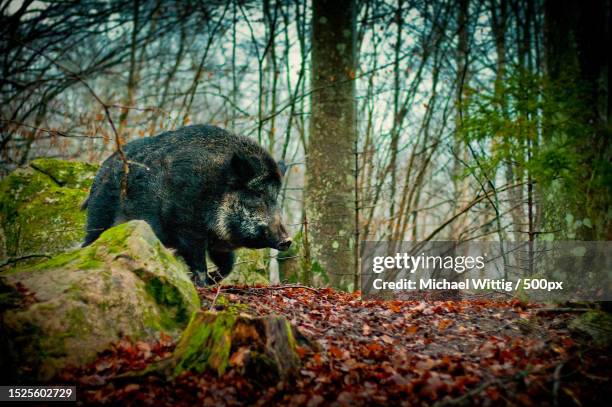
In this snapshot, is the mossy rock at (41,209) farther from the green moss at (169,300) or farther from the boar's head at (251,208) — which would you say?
the green moss at (169,300)

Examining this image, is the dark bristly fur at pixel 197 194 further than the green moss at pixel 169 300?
Yes

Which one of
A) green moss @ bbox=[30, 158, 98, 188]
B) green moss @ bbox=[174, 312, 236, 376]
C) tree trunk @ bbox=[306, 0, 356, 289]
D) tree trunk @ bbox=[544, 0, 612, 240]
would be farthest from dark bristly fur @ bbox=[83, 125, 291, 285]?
tree trunk @ bbox=[544, 0, 612, 240]

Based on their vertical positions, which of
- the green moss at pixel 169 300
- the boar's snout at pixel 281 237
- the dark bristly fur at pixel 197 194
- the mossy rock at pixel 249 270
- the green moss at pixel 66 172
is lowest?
the green moss at pixel 169 300

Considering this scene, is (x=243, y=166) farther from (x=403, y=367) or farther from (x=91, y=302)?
(x=403, y=367)

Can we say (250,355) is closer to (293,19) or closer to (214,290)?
(214,290)

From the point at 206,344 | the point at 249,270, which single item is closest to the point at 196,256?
the point at 249,270

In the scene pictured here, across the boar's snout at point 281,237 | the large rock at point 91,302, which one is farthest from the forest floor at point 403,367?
the boar's snout at point 281,237

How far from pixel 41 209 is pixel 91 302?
572cm

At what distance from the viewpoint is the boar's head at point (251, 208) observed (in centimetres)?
655

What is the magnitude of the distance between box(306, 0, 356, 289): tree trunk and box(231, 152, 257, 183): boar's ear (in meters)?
1.69

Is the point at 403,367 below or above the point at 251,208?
below

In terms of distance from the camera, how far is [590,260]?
5.92 metres

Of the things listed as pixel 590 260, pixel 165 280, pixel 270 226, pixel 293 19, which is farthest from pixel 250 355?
pixel 293 19

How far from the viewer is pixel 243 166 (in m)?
6.52
